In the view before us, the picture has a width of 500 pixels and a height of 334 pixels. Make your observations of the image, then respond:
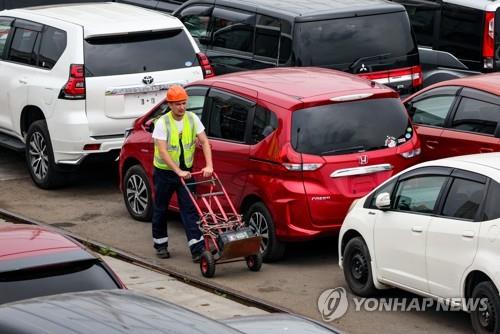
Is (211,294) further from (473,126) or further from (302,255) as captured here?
(473,126)

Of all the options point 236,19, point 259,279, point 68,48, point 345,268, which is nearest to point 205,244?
point 259,279

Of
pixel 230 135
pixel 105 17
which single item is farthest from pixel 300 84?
pixel 105 17

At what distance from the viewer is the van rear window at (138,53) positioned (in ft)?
48.4

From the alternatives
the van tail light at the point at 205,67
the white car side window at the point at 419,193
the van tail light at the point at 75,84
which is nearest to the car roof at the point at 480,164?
the white car side window at the point at 419,193

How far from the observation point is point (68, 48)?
14.8 metres

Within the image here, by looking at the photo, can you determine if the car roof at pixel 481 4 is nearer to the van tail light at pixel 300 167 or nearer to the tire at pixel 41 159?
the tire at pixel 41 159

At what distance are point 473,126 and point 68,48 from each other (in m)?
4.97

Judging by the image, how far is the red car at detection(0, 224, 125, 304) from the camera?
7582 mm

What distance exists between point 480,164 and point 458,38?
8.50 m

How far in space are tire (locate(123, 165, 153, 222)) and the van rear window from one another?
1.39m

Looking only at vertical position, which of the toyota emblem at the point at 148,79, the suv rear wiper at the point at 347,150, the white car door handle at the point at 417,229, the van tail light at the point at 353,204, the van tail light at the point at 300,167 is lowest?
the van tail light at the point at 353,204

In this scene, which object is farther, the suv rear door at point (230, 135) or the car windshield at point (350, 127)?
the suv rear door at point (230, 135)

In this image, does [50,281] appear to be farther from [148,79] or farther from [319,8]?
[319,8]

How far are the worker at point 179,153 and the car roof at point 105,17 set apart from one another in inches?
113
